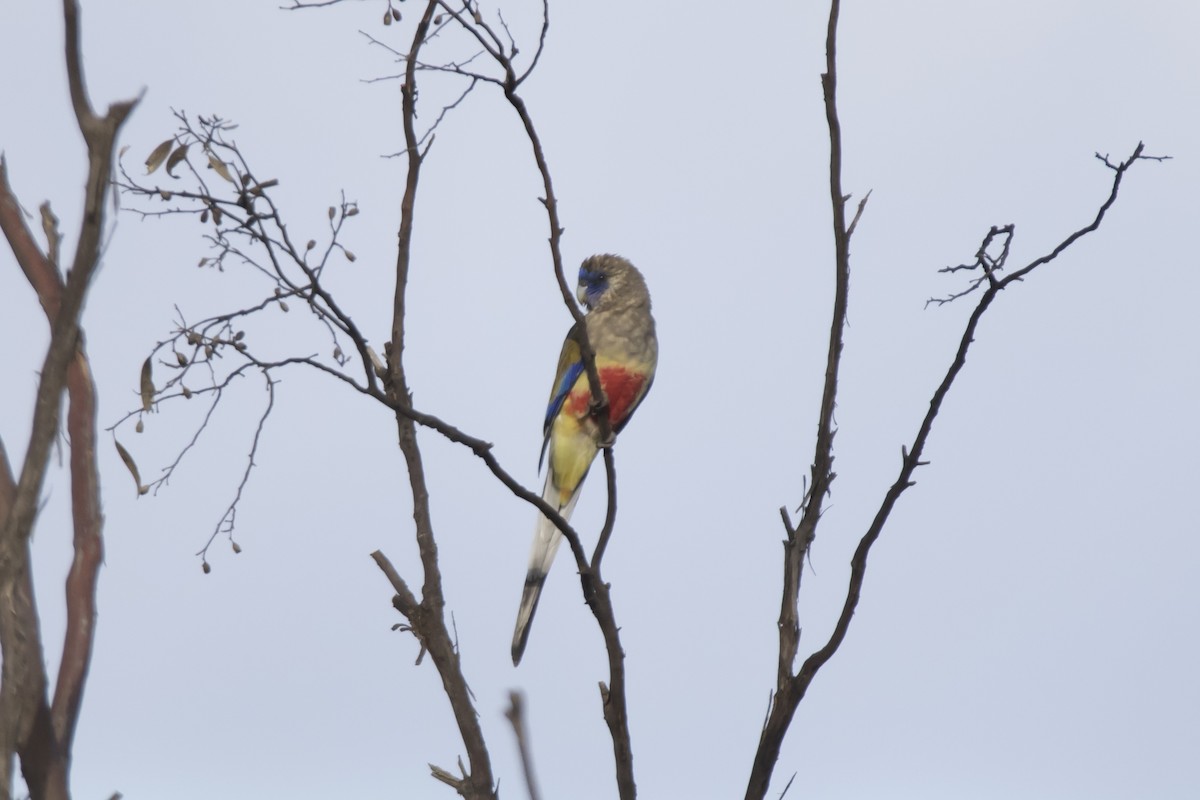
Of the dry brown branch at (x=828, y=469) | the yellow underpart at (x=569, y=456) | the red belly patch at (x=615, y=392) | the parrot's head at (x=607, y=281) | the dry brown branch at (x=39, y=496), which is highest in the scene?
the parrot's head at (x=607, y=281)

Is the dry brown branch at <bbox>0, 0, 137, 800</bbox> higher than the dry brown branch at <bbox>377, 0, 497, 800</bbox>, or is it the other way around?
the dry brown branch at <bbox>377, 0, 497, 800</bbox>

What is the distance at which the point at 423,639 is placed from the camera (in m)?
3.43

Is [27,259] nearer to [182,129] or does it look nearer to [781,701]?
[182,129]

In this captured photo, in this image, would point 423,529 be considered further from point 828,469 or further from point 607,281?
point 607,281

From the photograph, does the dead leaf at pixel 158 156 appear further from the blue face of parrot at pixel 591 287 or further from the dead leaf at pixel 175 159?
the blue face of parrot at pixel 591 287

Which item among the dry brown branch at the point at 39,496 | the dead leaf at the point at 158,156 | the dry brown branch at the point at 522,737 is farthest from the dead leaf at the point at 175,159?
the dry brown branch at the point at 522,737

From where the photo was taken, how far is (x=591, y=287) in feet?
20.1

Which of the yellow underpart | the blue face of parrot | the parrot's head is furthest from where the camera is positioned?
the blue face of parrot

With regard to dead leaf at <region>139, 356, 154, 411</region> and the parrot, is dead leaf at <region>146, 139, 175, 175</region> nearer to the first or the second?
dead leaf at <region>139, 356, 154, 411</region>

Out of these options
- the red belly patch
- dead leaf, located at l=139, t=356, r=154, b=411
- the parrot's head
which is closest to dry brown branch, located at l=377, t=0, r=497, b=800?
dead leaf, located at l=139, t=356, r=154, b=411

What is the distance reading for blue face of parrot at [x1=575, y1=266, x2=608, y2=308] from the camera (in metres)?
6.07

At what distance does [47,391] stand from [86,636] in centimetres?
75

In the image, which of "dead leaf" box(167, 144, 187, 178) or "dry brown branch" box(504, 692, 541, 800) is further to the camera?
"dead leaf" box(167, 144, 187, 178)

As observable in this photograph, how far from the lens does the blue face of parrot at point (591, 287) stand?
6.07 m
